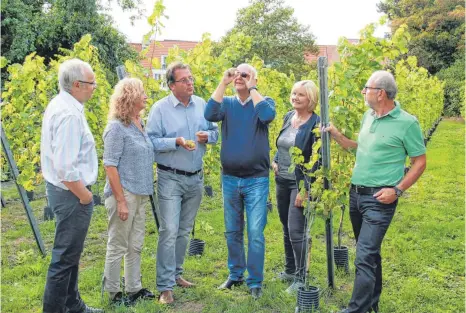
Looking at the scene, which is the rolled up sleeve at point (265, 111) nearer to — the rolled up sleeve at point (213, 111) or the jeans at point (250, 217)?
the rolled up sleeve at point (213, 111)

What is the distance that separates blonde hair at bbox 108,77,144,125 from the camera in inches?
140

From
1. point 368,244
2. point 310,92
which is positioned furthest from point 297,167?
point 368,244

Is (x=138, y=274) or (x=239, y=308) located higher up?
(x=138, y=274)

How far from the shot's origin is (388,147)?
11.0 feet

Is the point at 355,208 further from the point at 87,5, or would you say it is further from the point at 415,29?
the point at 415,29

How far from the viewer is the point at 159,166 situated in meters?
3.98

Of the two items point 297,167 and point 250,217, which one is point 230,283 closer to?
point 250,217

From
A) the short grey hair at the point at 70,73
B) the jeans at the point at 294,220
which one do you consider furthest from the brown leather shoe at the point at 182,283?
the short grey hair at the point at 70,73

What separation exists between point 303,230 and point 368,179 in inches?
34.2

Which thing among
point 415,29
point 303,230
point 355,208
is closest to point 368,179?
point 355,208

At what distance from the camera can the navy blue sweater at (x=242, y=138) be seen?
3926 millimetres

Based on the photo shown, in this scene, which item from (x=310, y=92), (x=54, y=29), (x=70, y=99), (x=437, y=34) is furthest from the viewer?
(x=437, y=34)

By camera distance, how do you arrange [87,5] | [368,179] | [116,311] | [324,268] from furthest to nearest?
[87,5] → [324,268] → [116,311] → [368,179]

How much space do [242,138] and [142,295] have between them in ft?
5.01
